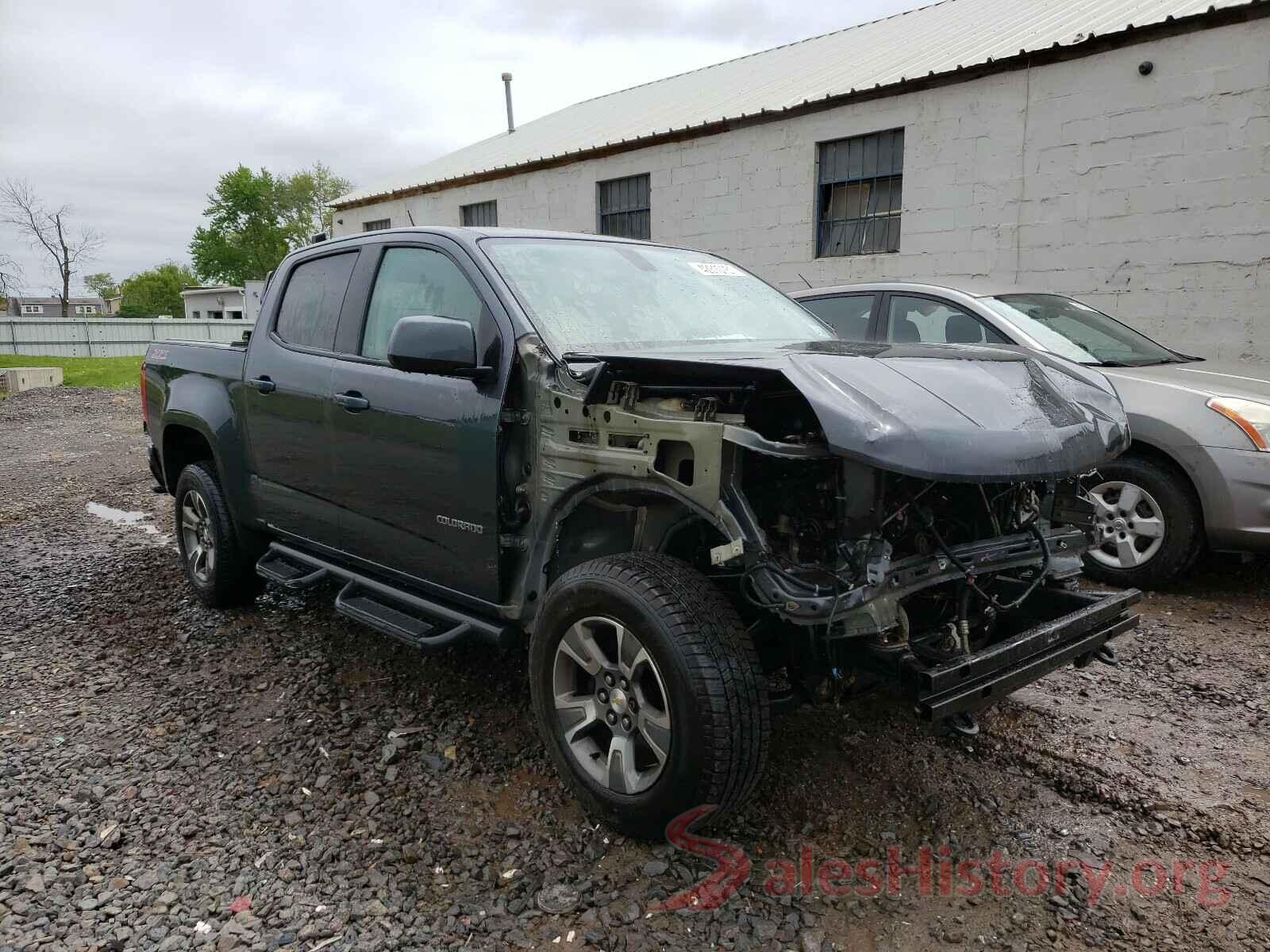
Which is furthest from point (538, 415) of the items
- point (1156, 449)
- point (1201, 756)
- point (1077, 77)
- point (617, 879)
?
point (1077, 77)

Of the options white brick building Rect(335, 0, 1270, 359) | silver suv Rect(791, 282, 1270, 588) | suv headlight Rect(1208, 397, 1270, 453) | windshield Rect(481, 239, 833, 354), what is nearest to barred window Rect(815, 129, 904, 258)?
white brick building Rect(335, 0, 1270, 359)

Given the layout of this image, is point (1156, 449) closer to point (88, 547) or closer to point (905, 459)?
point (905, 459)

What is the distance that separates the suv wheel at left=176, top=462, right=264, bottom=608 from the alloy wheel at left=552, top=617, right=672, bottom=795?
2659mm

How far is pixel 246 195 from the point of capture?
218 ft

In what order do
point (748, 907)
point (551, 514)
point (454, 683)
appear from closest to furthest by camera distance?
point (748, 907)
point (551, 514)
point (454, 683)

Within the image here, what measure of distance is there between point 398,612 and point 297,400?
1183 mm

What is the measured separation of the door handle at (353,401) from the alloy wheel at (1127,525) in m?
3.87

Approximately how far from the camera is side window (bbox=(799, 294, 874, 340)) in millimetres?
5902

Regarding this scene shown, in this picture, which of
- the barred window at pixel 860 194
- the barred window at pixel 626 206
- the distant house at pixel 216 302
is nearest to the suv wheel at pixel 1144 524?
the barred window at pixel 860 194

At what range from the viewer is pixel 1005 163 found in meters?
9.62

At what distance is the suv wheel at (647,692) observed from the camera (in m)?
2.37

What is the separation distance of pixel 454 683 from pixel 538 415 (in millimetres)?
1452

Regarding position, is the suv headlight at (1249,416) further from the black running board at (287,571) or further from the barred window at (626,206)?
the barred window at (626,206)

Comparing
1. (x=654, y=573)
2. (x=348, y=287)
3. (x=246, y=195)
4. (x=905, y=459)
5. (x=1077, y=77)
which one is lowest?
(x=654, y=573)
